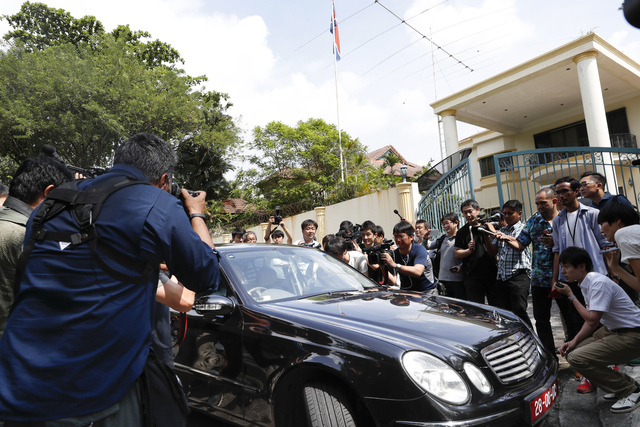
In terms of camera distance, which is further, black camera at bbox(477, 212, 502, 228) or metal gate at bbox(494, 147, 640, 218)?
metal gate at bbox(494, 147, 640, 218)

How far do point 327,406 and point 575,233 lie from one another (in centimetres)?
302

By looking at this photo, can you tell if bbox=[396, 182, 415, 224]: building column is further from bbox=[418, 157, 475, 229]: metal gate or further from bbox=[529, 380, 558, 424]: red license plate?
bbox=[529, 380, 558, 424]: red license plate

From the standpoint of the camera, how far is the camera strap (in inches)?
55.5

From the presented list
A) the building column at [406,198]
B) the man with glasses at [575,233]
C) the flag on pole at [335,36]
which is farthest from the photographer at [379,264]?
the flag on pole at [335,36]

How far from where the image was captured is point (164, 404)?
158 cm

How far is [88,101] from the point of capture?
17.4 metres

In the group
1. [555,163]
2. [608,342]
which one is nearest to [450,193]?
[555,163]

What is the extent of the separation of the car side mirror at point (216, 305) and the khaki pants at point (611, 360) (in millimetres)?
2498

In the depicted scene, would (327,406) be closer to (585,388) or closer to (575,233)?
(585,388)

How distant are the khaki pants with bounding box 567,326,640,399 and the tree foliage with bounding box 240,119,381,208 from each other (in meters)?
22.8

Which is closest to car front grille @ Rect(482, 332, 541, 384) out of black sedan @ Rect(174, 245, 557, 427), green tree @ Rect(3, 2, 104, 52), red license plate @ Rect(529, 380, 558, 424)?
black sedan @ Rect(174, 245, 557, 427)

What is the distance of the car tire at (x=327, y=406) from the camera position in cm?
226

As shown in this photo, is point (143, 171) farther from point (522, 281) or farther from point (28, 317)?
point (522, 281)

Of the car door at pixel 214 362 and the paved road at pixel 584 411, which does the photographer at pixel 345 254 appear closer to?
the car door at pixel 214 362
